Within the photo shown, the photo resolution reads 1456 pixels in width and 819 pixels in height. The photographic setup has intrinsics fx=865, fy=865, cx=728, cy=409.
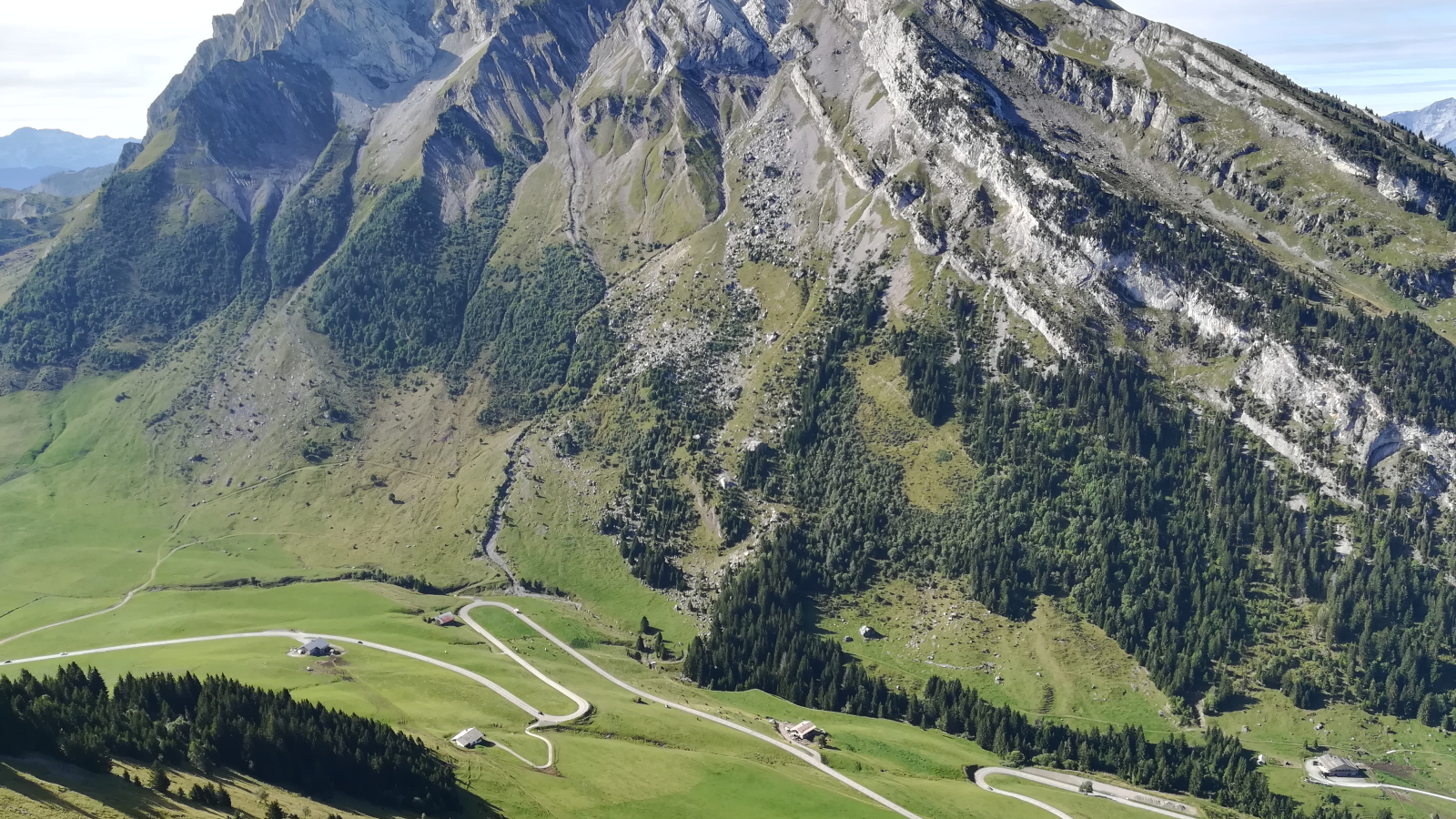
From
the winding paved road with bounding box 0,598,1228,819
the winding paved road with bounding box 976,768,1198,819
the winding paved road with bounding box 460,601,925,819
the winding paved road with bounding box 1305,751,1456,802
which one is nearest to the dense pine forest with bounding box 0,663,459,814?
the winding paved road with bounding box 0,598,1228,819

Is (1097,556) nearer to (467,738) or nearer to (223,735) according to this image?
(467,738)

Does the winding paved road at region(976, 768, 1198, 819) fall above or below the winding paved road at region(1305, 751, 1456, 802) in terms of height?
below

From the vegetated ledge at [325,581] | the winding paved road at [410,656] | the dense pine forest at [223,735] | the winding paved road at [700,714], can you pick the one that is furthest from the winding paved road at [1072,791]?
the vegetated ledge at [325,581]

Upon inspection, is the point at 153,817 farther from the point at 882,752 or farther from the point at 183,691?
the point at 882,752

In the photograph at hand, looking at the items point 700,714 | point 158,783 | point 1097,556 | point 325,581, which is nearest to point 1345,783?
point 1097,556

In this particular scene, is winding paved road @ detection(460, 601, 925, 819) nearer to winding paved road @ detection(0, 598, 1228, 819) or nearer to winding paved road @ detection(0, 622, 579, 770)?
winding paved road @ detection(0, 598, 1228, 819)
